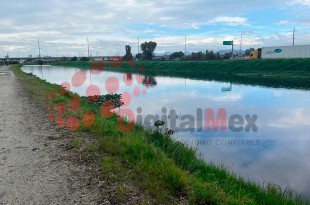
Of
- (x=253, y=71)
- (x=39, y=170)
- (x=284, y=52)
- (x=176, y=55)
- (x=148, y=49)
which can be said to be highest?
(x=148, y=49)

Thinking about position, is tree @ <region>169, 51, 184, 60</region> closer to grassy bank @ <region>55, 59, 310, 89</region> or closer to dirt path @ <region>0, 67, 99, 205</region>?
grassy bank @ <region>55, 59, 310, 89</region>

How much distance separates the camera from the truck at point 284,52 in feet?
176

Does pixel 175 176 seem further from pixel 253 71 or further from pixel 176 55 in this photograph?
pixel 176 55

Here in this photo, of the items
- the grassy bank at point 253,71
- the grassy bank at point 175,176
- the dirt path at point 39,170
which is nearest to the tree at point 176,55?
the grassy bank at point 253,71

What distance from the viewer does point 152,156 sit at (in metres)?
6.08

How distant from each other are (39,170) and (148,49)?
320 feet

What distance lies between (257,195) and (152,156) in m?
2.15

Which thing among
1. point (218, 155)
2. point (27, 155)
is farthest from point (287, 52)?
point (27, 155)

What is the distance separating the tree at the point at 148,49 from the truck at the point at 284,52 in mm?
42654

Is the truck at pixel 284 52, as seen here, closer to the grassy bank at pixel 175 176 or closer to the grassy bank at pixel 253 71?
the grassy bank at pixel 253 71

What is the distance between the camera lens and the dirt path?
14.9 ft

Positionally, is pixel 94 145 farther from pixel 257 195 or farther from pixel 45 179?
pixel 257 195

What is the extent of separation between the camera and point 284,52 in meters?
58.2

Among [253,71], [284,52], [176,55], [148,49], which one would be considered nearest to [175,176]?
[253,71]
